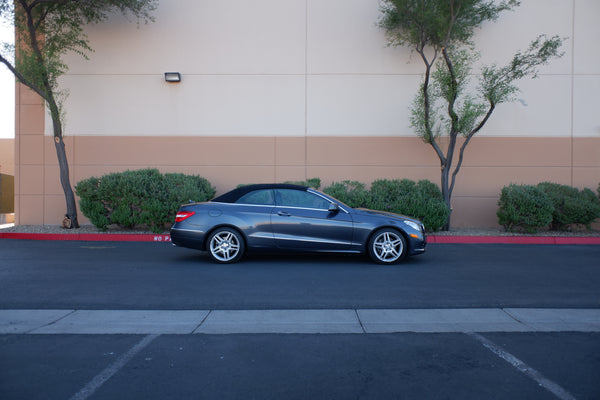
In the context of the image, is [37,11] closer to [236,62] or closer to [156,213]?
[236,62]

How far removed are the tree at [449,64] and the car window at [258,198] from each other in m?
6.25

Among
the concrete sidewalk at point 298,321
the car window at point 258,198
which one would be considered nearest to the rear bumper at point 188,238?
the car window at point 258,198

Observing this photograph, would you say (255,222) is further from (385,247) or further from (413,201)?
(413,201)

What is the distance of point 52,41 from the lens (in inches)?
514

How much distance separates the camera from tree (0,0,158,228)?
41.0ft

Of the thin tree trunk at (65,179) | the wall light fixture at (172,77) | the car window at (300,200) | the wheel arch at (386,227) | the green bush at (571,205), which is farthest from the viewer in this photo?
the wall light fixture at (172,77)

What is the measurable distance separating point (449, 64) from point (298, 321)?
32.2ft

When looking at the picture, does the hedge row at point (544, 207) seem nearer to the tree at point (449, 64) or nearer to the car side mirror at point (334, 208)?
the tree at point (449, 64)

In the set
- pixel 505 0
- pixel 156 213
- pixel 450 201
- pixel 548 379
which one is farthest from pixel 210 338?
pixel 505 0

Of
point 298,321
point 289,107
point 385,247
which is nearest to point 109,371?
point 298,321

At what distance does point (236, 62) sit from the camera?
14523mm

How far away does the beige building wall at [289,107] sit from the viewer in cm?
1416

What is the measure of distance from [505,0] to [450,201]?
655cm

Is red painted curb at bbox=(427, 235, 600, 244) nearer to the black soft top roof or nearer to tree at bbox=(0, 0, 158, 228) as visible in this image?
the black soft top roof
